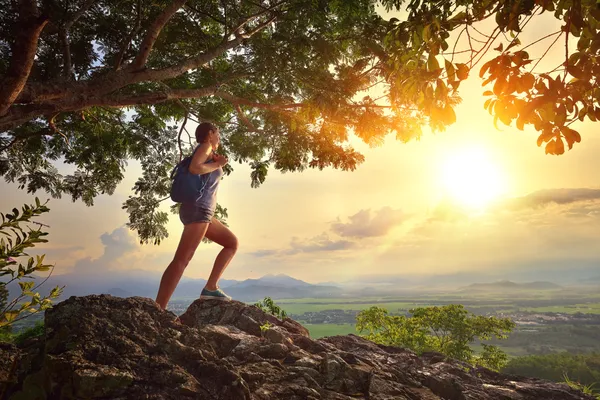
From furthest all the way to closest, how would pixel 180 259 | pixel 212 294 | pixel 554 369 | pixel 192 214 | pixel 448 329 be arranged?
pixel 554 369
pixel 448 329
pixel 212 294
pixel 192 214
pixel 180 259

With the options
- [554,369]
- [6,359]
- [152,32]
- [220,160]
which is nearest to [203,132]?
[220,160]

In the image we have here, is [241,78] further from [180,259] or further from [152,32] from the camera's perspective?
[180,259]

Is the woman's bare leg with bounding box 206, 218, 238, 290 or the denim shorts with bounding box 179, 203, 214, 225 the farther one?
the woman's bare leg with bounding box 206, 218, 238, 290

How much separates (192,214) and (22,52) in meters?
2.41

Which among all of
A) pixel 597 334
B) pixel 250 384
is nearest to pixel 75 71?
pixel 250 384

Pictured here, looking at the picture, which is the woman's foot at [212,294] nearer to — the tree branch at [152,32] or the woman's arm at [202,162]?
the woman's arm at [202,162]

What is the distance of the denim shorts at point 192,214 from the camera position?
14.7ft

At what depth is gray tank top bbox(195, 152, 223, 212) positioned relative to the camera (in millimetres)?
4547

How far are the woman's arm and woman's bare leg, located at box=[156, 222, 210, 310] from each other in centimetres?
68

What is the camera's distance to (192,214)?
4.48 metres

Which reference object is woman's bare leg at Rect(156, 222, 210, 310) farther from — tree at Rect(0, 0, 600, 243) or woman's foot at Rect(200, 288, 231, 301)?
tree at Rect(0, 0, 600, 243)

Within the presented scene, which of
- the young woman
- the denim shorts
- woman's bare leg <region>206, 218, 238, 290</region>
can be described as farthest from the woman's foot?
the denim shorts

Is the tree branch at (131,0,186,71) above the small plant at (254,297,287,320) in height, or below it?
above

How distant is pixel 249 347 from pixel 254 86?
23.1 feet
